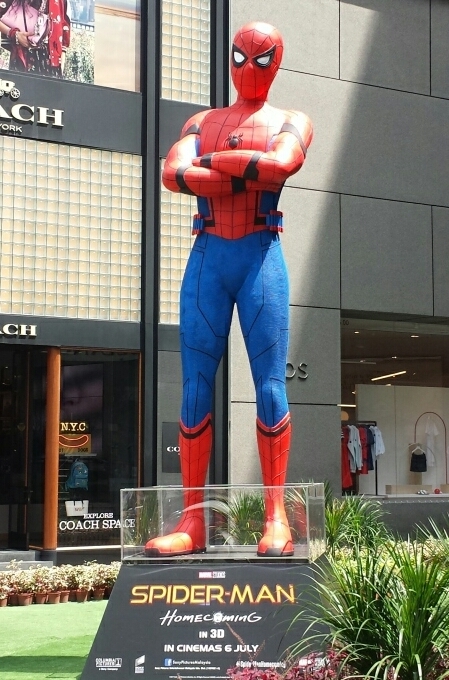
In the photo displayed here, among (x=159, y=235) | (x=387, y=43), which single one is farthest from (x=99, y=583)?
(x=387, y=43)

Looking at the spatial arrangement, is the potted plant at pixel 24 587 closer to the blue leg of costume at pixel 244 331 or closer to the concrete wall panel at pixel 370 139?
the blue leg of costume at pixel 244 331

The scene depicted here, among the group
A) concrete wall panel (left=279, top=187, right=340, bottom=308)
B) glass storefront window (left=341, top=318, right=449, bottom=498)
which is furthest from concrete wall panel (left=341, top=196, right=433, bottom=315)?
glass storefront window (left=341, top=318, right=449, bottom=498)

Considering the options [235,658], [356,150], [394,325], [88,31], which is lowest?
[235,658]

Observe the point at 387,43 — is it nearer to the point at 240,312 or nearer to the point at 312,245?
the point at 312,245

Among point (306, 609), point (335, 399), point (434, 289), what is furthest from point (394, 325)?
point (306, 609)

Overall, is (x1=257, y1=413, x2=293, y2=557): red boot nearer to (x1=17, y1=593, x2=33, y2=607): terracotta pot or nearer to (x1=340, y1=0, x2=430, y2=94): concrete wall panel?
(x1=17, y1=593, x2=33, y2=607): terracotta pot

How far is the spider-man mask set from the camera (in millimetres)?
6820

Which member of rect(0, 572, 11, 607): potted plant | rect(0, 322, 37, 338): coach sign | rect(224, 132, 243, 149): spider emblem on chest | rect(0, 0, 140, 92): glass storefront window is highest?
rect(0, 0, 140, 92): glass storefront window

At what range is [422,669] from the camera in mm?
4570

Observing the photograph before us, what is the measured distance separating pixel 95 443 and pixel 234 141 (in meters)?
7.15

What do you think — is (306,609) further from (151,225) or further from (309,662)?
(151,225)

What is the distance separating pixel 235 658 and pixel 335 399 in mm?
9115

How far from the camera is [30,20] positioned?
42.5 feet

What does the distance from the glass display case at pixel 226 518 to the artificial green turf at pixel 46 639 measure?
0.95 metres
